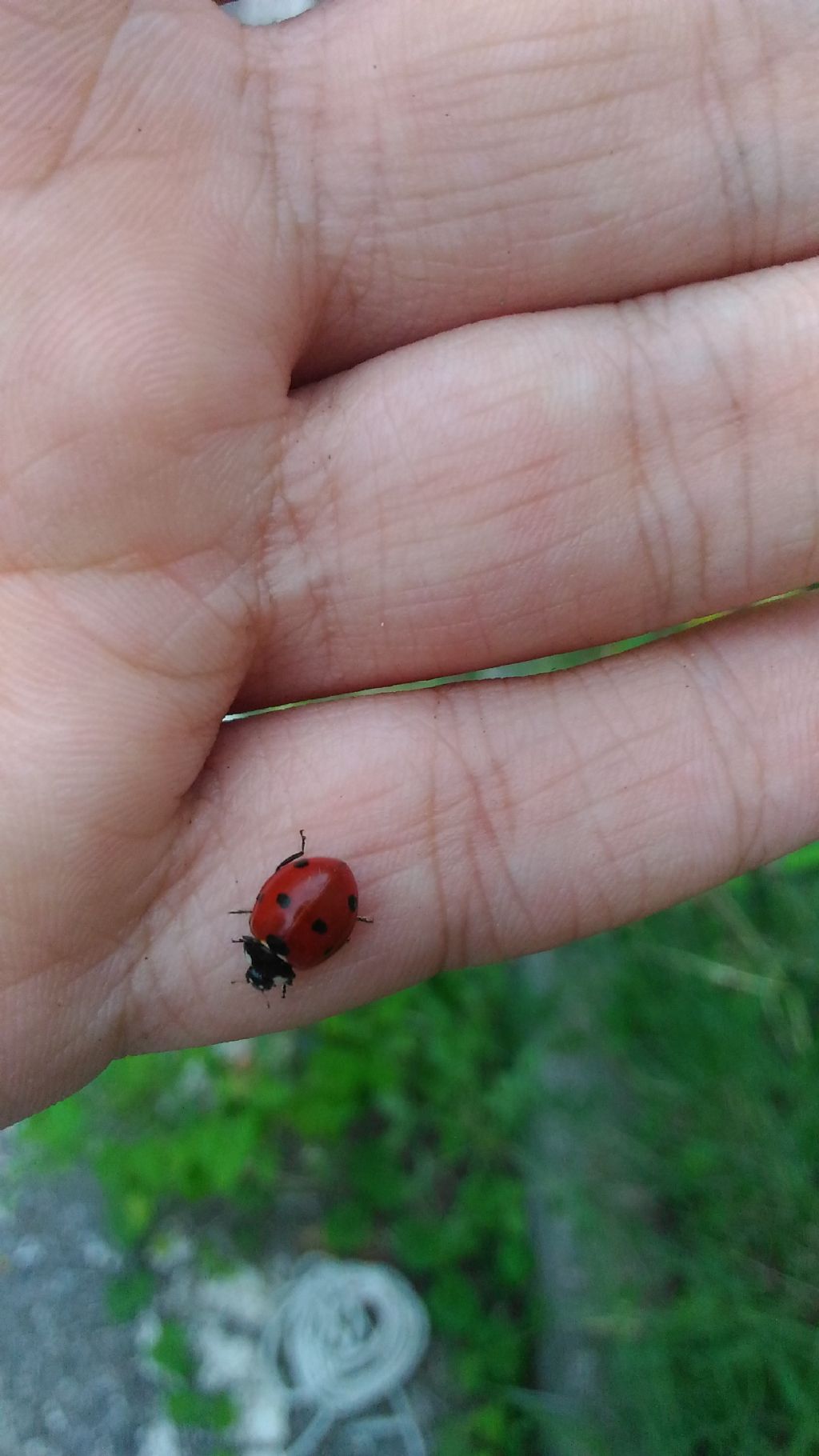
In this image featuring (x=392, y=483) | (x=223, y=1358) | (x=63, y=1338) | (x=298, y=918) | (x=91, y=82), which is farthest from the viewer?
(x=63, y=1338)

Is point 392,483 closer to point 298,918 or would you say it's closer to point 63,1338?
point 298,918

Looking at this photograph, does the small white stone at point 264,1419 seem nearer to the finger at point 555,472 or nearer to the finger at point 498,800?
the finger at point 498,800

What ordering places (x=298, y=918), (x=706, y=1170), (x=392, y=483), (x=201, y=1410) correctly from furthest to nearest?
(x=201, y=1410), (x=706, y=1170), (x=392, y=483), (x=298, y=918)

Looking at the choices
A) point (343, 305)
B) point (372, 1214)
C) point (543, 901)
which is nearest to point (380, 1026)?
point (372, 1214)

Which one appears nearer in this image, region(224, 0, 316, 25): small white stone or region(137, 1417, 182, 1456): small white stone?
region(137, 1417, 182, 1456): small white stone

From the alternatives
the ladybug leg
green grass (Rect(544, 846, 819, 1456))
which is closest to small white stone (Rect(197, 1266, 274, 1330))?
green grass (Rect(544, 846, 819, 1456))

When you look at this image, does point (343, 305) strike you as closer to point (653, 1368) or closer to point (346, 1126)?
point (346, 1126)

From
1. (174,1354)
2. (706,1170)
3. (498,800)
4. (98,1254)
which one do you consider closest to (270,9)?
(498,800)

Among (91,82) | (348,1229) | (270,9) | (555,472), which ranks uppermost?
(270,9)

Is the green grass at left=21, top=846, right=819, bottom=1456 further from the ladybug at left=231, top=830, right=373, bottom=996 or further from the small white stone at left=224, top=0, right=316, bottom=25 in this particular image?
the small white stone at left=224, top=0, right=316, bottom=25
